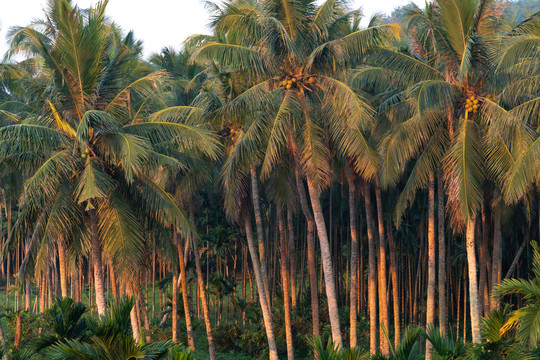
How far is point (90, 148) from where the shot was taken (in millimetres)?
13617

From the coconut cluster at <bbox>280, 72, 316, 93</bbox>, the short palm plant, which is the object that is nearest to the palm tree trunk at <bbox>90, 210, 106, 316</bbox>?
the coconut cluster at <bbox>280, 72, 316, 93</bbox>

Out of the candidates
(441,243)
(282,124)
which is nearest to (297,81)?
(282,124)

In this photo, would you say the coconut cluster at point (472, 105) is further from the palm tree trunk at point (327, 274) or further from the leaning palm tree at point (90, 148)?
the leaning palm tree at point (90, 148)

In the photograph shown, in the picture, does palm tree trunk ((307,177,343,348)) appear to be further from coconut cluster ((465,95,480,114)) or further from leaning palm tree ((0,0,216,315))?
coconut cluster ((465,95,480,114))

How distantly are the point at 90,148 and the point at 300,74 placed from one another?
18.0 feet


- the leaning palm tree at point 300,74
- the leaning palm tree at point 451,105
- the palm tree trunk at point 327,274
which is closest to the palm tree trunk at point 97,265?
the leaning palm tree at point 300,74

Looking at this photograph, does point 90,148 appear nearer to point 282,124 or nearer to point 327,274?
point 282,124

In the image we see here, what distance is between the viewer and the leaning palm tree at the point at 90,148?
13.1 meters

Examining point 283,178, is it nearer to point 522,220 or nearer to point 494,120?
point 494,120

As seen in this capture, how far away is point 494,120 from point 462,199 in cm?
205

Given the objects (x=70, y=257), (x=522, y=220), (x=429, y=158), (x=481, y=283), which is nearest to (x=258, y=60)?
(x=429, y=158)

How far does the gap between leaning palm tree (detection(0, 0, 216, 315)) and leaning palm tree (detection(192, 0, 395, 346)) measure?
176 cm

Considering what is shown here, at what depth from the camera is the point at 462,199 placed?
14.1 metres

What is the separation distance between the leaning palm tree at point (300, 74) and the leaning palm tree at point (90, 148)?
1.76m
